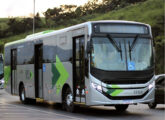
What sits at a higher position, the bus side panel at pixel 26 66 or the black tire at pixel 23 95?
the bus side panel at pixel 26 66

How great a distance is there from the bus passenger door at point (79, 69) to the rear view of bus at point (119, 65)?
0.66 meters

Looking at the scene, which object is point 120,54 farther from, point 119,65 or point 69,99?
point 69,99

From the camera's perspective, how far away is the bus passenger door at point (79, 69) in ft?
52.3

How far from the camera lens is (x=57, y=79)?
1841 centimetres

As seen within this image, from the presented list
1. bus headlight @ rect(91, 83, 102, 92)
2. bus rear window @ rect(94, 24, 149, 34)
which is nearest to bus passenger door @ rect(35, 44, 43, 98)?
bus rear window @ rect(94, 24, 149, 34)

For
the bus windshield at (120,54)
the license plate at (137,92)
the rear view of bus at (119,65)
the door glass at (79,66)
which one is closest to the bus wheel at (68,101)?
the door glass at (79,66)

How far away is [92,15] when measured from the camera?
101938mm

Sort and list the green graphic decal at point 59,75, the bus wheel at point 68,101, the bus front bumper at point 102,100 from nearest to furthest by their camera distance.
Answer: the bus front bumper at point 102,100, the bus wheel at point 68,101, the green graphic decal at point 59,75

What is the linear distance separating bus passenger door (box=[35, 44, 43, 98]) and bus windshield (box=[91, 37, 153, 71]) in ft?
17.6

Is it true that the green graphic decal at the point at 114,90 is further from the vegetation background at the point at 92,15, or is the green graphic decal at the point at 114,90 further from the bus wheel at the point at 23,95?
the vegetation background at the point at 92,15

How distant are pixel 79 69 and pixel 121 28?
1.98 m

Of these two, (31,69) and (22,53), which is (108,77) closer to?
(31,69)

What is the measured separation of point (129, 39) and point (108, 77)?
156cm

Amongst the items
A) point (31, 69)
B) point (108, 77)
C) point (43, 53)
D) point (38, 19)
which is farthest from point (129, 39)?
point (38, 19)
